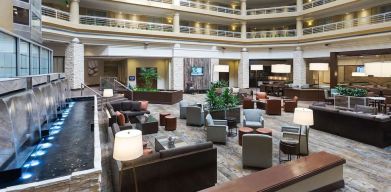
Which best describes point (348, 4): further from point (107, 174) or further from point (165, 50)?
point (107, 174)

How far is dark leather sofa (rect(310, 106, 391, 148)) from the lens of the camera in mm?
7184

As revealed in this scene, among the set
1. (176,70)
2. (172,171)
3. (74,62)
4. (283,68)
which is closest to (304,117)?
(172,171)

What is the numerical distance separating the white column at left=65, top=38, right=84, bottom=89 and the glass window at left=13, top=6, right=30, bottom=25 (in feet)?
17.2

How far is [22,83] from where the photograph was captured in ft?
15.6

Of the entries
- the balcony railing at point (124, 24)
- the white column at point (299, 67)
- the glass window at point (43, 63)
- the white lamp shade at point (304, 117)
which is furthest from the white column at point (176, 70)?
the white lamp shade at point (304, 117)

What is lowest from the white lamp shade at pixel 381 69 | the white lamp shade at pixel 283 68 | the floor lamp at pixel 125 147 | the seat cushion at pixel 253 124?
the seat cushion at pixel 253 124

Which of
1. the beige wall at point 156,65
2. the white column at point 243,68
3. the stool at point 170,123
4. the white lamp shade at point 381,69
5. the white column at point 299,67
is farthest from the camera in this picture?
the white column at point 243,68

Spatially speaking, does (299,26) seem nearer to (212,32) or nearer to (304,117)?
(212,32)

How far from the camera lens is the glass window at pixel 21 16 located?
9.80m

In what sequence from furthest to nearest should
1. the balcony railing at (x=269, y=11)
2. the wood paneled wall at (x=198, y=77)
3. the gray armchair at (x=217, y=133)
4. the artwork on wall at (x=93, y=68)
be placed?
the artwork on wall at (x=93, y=68) → the balcony railing at (x=269, y=11) → the wood paneled wall at (x=198, y=77) → the gray armchair at (x=217, y=133)

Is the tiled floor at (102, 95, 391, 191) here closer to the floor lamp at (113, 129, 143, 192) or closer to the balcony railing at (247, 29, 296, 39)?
the floor lamp at (113, 129, 143, 192)

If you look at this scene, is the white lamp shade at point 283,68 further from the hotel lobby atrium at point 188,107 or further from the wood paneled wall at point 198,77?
→ the wood paneled wall at point 198,77

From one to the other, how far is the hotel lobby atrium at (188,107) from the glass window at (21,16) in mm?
42

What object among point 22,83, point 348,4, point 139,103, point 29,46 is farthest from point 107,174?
point 348,4
